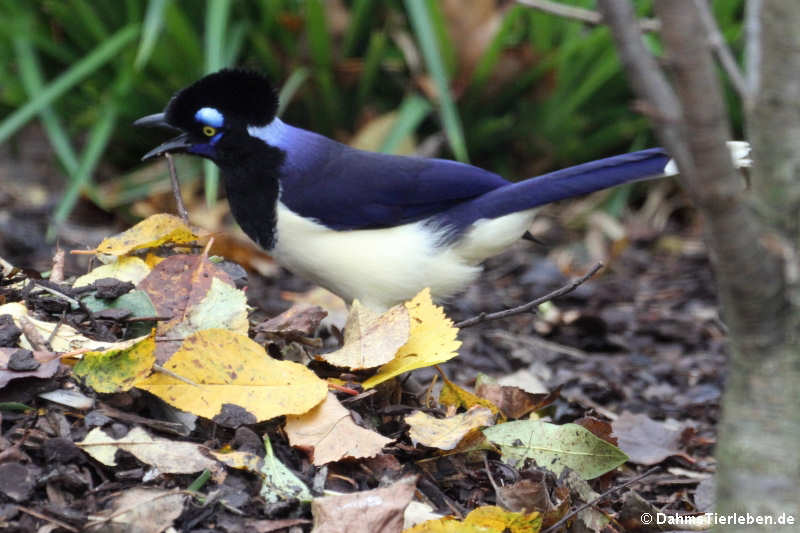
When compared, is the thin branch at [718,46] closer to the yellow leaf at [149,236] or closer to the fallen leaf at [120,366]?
the fallen leaf at [120,366]

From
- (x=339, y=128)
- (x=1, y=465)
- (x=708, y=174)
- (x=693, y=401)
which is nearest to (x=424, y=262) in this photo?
(x=693, y=401)

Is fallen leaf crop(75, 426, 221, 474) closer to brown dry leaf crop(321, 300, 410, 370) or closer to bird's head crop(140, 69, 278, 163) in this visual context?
brown dry leaf crop(321, 300, 410, 370)

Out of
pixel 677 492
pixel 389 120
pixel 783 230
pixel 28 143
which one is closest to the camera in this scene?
pixel 783 230

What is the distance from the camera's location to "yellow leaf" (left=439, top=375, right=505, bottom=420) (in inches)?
96.7

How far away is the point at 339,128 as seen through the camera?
575cm

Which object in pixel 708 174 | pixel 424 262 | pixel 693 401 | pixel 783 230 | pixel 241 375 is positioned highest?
pixel 708 174

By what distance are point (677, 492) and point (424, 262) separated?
1.21 metres

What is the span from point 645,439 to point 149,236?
1.54 m

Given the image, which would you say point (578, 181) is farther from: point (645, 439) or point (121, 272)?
point (121, 272)

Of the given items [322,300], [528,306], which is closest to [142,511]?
[528,306]

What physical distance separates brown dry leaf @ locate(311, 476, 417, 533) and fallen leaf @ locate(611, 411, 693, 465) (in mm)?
1029

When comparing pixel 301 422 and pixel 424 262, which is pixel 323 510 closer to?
pixel 301 422

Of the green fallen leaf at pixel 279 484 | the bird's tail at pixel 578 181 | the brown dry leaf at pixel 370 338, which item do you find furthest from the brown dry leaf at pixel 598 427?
the bird's tail at pixel 578 181

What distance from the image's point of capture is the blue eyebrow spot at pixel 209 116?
3.31 meters
